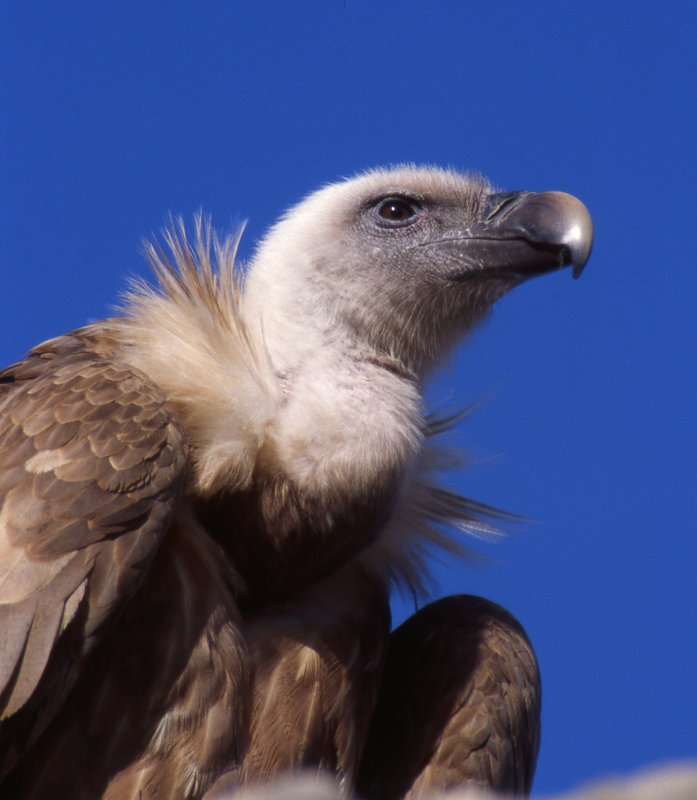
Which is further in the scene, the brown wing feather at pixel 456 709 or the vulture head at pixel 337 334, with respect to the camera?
the brown wing feather at pixel 456 709

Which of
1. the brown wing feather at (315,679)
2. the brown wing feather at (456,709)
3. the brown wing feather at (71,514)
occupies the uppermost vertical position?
the brown wing feather at (71,514)

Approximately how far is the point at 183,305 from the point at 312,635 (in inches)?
37.3

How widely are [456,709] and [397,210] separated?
5.05 ft

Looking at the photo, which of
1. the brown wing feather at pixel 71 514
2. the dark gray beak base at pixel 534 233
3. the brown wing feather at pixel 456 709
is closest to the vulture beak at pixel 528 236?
the dark gray beak base at pixel 534 233

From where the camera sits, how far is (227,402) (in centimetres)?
330

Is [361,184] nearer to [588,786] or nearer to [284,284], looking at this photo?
[284,284]

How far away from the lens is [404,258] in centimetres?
401

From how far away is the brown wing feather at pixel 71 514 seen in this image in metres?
2.75

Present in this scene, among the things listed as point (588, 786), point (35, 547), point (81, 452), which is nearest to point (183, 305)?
point (81, 452)

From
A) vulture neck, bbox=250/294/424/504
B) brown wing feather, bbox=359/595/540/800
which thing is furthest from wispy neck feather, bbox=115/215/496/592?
brown wing feather, bbox=359/595/540/800

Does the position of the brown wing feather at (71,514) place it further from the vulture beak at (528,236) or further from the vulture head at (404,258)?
the vulture beak at (528,236)

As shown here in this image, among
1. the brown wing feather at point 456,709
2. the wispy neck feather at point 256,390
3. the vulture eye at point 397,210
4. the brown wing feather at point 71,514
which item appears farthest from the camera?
the vulture eye at point 397,210

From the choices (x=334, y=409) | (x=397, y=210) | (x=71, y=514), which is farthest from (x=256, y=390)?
(x=397, y=210)

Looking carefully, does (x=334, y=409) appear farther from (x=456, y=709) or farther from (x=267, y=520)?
(x=456, y=709)
